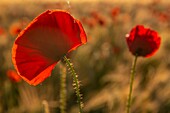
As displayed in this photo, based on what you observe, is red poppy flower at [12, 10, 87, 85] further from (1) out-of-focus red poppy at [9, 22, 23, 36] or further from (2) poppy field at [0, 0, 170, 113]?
(1) out-of-focus red poppy at [9, 22, 23, 36]

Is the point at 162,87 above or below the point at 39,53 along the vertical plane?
below

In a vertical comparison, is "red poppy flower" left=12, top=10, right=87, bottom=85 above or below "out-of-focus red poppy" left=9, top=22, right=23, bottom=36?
below

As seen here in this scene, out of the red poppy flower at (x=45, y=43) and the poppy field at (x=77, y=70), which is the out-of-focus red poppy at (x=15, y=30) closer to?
the poppy field at (x=77, y=70)

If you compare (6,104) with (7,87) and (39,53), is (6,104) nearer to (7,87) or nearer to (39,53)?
(7,87)

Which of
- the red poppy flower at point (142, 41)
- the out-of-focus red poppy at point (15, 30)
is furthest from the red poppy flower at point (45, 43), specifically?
the out-of-focus red poppy at point (15, 30)

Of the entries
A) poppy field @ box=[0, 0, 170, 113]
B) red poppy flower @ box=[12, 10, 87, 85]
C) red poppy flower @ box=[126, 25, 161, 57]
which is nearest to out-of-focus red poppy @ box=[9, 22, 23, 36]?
poppy field @ box=[0, 0, 170, 113]

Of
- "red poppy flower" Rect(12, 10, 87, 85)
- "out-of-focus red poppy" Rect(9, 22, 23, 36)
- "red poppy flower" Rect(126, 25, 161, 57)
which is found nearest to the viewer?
"red poppy flower" Rect(12, 10, 87, 85)

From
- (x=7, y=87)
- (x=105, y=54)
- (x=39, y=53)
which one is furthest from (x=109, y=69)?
(x=39, y=53)
